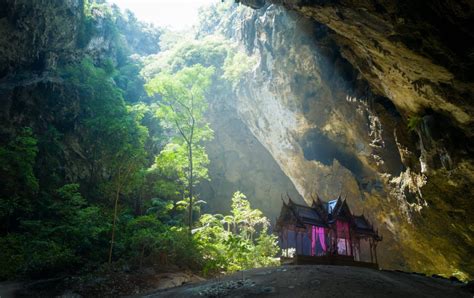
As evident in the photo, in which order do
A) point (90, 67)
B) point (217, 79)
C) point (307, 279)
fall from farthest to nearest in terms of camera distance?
point (217, 79)
point (90, 67)
point (307, 279)

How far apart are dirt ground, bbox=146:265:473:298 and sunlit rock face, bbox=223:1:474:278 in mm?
4493

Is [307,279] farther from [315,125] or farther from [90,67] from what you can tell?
[90,67]

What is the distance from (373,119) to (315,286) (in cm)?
971

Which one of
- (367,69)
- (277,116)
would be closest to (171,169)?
(277,116)

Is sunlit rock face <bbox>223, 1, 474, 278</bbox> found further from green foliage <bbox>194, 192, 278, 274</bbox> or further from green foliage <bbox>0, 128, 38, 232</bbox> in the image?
green foliage <bbox>0, 128, 38, 232</bbox>

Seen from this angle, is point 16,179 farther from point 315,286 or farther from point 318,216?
point 315,286

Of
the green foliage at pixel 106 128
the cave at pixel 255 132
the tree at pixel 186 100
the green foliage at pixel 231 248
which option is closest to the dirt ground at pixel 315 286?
the cave at pixel 255 132

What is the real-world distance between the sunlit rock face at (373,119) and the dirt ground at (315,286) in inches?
177

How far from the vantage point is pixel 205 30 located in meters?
38.0

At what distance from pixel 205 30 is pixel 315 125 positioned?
23.1 metres

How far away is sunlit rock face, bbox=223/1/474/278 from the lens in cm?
983

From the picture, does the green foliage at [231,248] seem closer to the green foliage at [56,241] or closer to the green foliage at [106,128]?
the green foliage at [56,241]

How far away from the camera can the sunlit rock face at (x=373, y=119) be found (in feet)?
32.2

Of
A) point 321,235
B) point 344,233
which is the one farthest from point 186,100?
point 344,233
